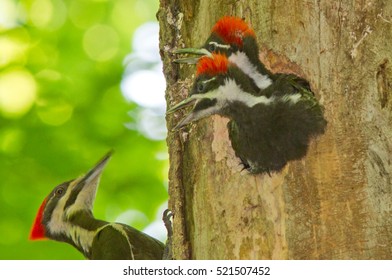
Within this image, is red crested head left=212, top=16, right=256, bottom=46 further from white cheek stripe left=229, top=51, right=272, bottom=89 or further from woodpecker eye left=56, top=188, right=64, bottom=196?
woodpecker eye left=56, top=188, right=64, bottom=196

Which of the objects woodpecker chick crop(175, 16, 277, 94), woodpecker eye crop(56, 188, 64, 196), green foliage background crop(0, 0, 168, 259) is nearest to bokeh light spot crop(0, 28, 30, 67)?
green foliage background crop(0, 0, 168, 259)

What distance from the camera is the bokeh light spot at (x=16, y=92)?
536 cm

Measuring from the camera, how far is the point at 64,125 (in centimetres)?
536

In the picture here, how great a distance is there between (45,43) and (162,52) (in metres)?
2.35

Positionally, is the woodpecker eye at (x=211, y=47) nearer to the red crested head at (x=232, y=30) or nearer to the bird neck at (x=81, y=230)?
the red crested head at (x=232, y=30)

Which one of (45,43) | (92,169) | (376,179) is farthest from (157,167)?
(376,179)

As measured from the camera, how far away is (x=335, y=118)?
2.82m

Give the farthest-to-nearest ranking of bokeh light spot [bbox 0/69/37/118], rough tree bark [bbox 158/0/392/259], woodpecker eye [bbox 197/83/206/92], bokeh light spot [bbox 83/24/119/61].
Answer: bokeh light spot [bbox 83/24/119/61]
bokeh light spot [bbox 0/69/37/118]
woodpecker eye [bbox 197/83/206/92]
rough tree bark [bbox 158/0/392/259]

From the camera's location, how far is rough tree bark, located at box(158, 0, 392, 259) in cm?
265

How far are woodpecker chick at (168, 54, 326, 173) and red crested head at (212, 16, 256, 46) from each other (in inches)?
3.6

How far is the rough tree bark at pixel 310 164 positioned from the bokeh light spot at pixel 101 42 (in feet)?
8.20

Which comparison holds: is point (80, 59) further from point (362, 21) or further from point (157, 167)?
point (362, 21)

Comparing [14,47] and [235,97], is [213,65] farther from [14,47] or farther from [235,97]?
[14,47]

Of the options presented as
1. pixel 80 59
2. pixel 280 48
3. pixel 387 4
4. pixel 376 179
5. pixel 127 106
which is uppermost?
pixel 80 59
